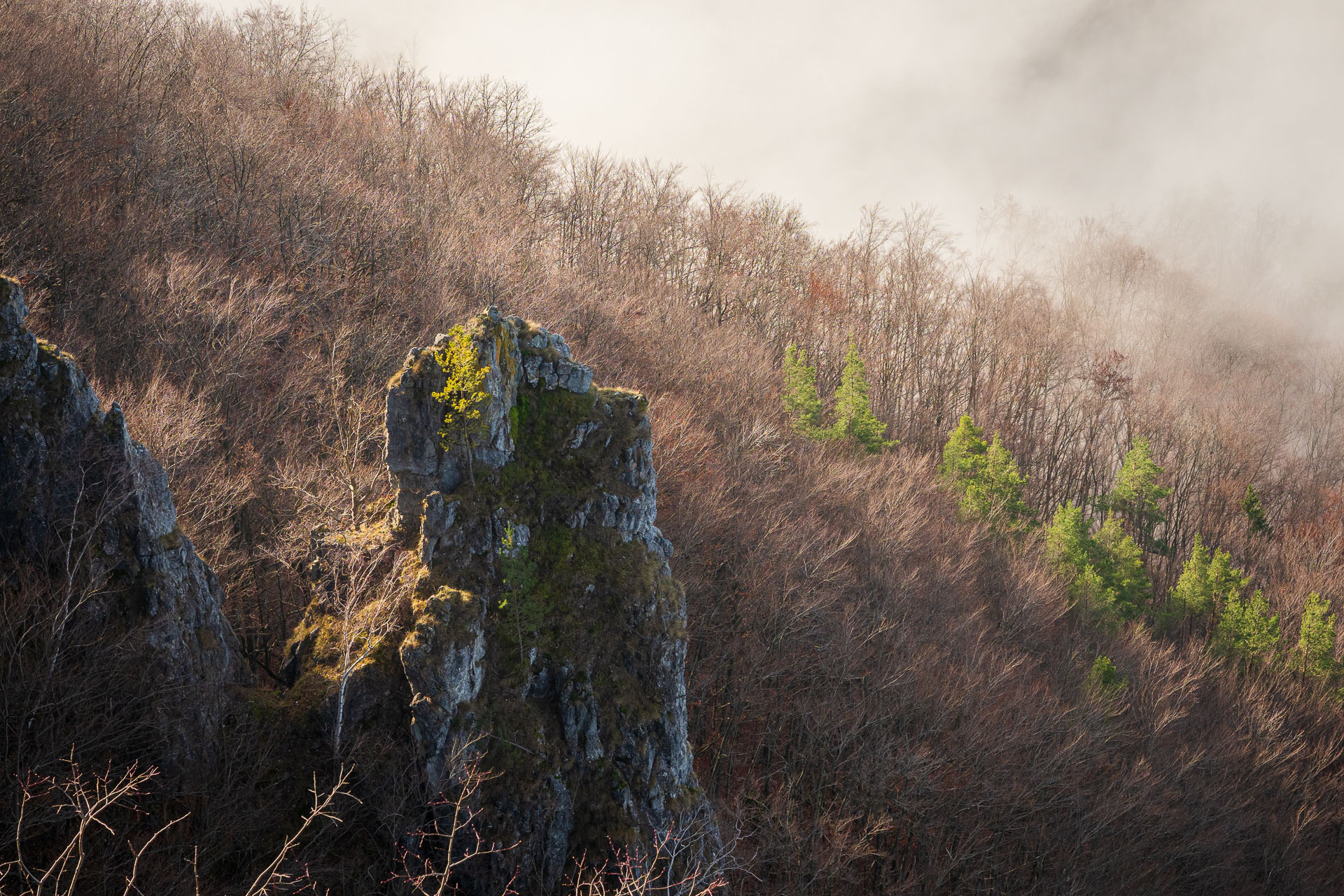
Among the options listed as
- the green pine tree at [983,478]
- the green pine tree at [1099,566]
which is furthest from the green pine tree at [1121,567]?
the green pine tree at [983,478]

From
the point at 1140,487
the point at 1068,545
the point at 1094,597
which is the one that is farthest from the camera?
the point at 1140,487

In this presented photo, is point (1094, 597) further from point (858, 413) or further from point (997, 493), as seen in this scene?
point (858, 413)

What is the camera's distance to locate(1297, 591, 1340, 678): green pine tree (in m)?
35.7

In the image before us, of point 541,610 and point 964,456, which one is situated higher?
point 964,456

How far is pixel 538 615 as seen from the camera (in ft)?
42.2

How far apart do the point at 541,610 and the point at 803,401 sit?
24.8 metres

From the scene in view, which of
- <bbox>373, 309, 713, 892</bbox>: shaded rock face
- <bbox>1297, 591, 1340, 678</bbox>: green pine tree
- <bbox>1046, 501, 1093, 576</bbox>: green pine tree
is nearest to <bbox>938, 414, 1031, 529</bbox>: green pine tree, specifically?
<bbox>1046, 501, 1093, 576</bbox>: green pine tree

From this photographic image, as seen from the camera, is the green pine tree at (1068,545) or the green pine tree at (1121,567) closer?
the green pine tree at (1068,545)

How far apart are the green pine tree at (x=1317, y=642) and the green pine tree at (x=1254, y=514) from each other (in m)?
15.4

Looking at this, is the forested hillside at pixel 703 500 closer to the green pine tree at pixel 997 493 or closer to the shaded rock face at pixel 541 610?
the green pine tree at pixel 997 493

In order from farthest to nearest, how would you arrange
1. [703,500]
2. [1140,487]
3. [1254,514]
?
[1254,514]
[1140,487]
[703,500]

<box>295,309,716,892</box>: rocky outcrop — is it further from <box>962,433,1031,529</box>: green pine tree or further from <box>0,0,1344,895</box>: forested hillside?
<box>962,433,1031,529</box>: green pine tree

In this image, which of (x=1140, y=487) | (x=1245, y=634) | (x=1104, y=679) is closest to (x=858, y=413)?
(x=1104, y=679)

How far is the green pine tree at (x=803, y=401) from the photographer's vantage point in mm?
35344
